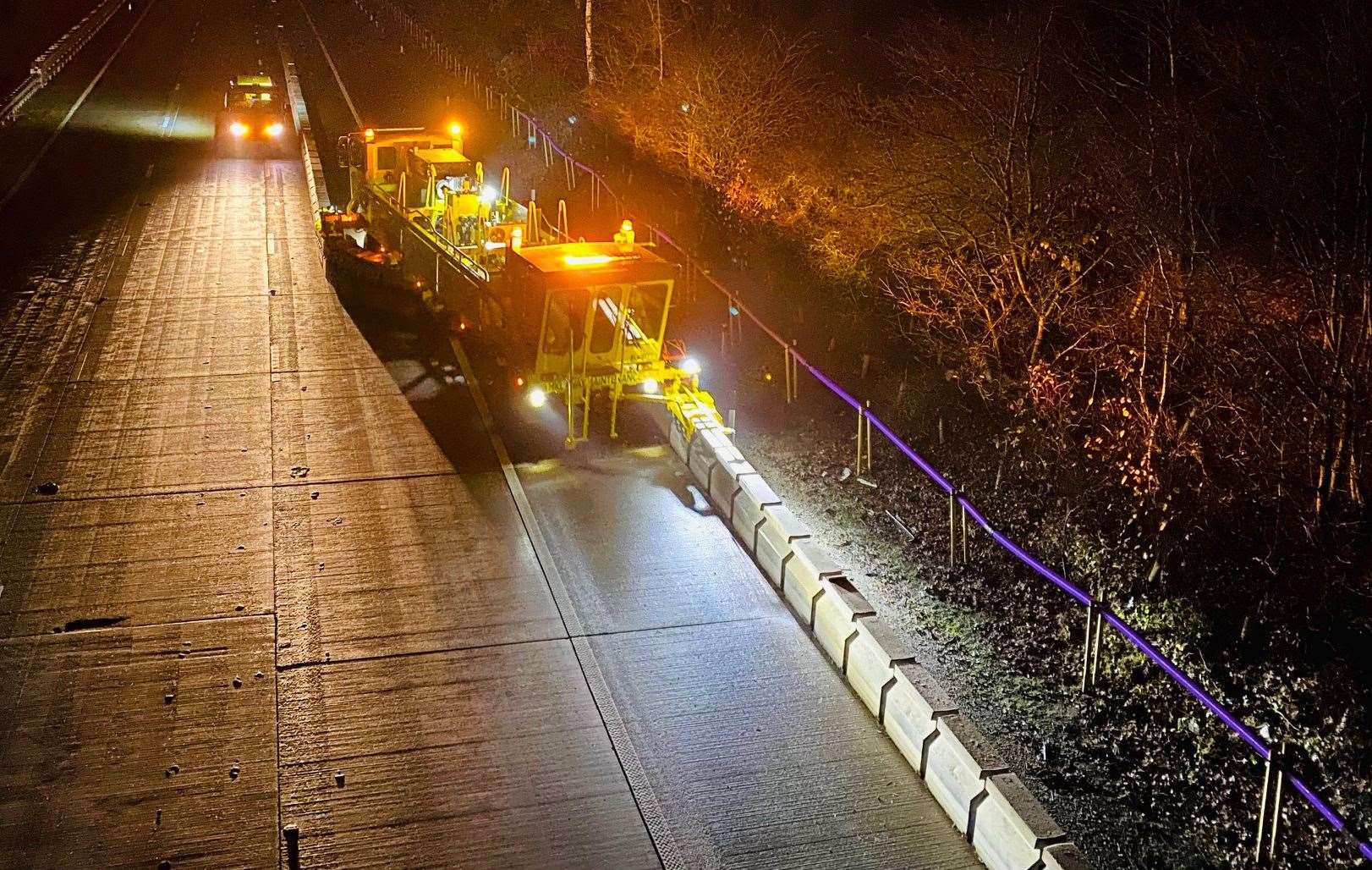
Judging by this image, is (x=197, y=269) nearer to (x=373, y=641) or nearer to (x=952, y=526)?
(x=373, y=641)

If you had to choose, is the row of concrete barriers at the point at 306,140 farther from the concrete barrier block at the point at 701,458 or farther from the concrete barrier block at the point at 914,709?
the concrete barrier block at the point at 914,709

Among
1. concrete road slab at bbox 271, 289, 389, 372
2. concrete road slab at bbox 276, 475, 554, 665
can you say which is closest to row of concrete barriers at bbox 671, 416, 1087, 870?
concrete road slab at bbox 276, 475, 554, 665

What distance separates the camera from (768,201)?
2002cm

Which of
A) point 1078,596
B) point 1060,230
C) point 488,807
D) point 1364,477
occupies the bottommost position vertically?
point 488,807

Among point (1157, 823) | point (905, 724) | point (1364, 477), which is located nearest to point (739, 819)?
point (905, 724)

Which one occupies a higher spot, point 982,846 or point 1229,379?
point 1229,379

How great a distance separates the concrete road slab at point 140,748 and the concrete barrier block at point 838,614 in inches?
166

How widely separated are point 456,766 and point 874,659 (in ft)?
10.1

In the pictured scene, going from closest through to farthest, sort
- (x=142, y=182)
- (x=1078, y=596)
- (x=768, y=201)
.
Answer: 1. (x=1078, y=596)
2. (x=768, y=201)
3. (x=142, y=182)

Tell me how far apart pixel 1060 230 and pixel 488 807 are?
9225 mm

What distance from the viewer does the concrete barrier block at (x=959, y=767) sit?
24.9 feet

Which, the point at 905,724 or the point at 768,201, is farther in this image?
the point at 768,201

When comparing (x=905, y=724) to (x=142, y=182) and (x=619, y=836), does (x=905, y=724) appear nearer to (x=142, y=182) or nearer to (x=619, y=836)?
(x=619, y=836)

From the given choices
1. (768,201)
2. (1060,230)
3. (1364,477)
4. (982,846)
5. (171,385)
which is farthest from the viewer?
(768,201)
